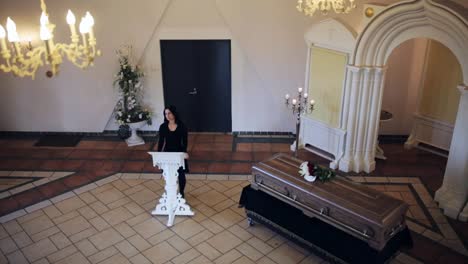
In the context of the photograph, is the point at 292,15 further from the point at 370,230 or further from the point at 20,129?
the point at 20,129

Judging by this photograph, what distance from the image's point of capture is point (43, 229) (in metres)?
Answer: 6.82

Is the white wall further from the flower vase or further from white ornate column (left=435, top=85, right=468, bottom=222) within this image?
white ornate column (left=435, top=85, right=468, bottom=222)

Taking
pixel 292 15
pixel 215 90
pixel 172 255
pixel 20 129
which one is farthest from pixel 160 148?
pixel 20 129

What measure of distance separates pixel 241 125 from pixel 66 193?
4.22m

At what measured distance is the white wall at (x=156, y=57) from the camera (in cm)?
922

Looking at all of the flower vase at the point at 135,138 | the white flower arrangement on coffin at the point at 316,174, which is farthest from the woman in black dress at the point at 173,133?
the flower vase at the point at 135,138

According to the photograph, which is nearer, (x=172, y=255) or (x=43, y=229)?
(x=172, y=255)

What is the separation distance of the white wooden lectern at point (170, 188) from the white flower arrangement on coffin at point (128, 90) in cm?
294

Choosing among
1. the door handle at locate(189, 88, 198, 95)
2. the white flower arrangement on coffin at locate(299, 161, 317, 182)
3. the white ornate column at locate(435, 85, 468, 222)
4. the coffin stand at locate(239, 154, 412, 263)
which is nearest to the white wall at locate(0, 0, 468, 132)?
the door handle at locate(189, 88, 198, 95)

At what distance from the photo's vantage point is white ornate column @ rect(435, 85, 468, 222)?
6.73 metres

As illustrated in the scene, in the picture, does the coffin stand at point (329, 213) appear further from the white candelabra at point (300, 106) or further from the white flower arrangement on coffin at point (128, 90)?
the white flower arrangement on coffin at point (128, 90)

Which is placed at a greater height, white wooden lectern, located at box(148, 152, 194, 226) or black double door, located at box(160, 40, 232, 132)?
black double door, located at box(160, 40, 232, 132)

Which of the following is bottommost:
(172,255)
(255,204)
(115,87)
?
(172,255)

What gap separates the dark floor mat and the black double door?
7.39 ft
